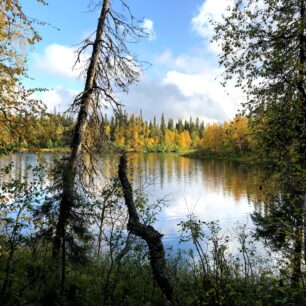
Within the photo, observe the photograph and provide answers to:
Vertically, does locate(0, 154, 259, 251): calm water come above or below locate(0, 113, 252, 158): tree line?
below

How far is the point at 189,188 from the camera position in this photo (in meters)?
34.8

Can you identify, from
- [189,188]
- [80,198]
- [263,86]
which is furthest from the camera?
[189,188]

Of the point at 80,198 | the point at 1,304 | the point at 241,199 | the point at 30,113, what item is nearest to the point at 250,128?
the point at 80,198

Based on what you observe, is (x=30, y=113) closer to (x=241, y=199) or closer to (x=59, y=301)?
(x=59, y=301)

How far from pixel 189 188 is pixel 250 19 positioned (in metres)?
26.8

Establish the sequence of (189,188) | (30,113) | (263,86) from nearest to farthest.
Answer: (30,113) < (263,86) < (189,188)

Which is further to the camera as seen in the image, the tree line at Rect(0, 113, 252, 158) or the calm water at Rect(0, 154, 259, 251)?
the calm water at Rect(0, 154, 259, 251)

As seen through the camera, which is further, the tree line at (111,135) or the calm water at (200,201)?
the calm water at (200,201)

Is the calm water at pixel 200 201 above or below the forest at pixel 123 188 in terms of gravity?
below

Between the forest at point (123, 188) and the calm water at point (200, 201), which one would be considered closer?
the forest at point (123, 188)

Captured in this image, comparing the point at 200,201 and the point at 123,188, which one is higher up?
the point at 123,188

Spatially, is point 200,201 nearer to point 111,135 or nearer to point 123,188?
point 111,135

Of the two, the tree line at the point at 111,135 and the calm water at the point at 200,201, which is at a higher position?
the tree line at the point at 111,135

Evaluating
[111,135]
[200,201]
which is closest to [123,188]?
[111,135]
